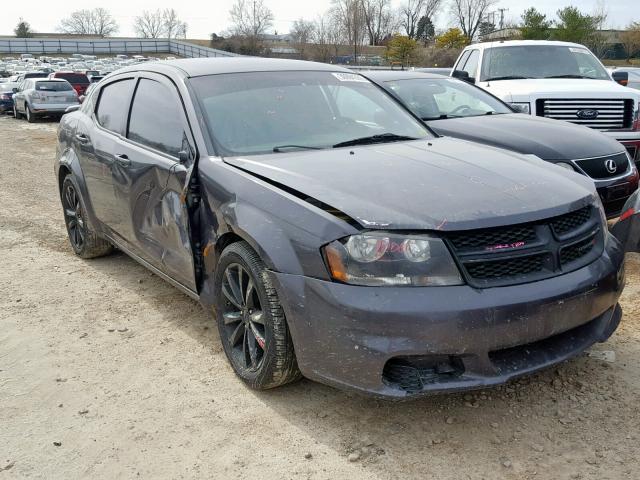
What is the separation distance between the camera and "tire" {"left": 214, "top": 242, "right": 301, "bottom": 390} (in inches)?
116

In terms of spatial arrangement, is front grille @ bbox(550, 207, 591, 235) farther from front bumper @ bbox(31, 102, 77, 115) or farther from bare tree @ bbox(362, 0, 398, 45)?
bare tree @ bbox(362, 0, 398, 45)

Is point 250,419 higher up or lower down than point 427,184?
lower down

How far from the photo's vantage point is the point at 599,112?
7.21m

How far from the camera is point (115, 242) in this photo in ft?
15.9

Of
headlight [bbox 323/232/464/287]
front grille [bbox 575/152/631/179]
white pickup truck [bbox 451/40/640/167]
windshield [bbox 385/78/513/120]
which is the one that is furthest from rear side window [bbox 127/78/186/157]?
white pickup truck [bbox 451/40/640/167]

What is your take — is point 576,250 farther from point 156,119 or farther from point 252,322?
point 156,119

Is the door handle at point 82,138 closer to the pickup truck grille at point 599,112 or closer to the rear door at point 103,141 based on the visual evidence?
the rear door at point 103,141

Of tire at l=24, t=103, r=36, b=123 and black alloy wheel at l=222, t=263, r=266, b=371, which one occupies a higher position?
tire at l=24, t=103, r=36, b=123

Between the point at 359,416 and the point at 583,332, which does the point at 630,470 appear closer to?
the point at 583,332

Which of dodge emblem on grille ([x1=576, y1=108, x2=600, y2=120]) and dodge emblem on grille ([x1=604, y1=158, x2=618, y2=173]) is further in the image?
dodge emblem on grille ([x1=576, y1=108, x2=600, y2=120])

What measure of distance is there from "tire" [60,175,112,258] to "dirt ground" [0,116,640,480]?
4.08ft

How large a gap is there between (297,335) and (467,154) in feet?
4.86

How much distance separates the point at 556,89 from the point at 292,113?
15.2 ft

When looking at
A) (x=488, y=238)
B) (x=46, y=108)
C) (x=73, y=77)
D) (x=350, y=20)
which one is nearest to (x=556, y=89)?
(x=488, y=238)
